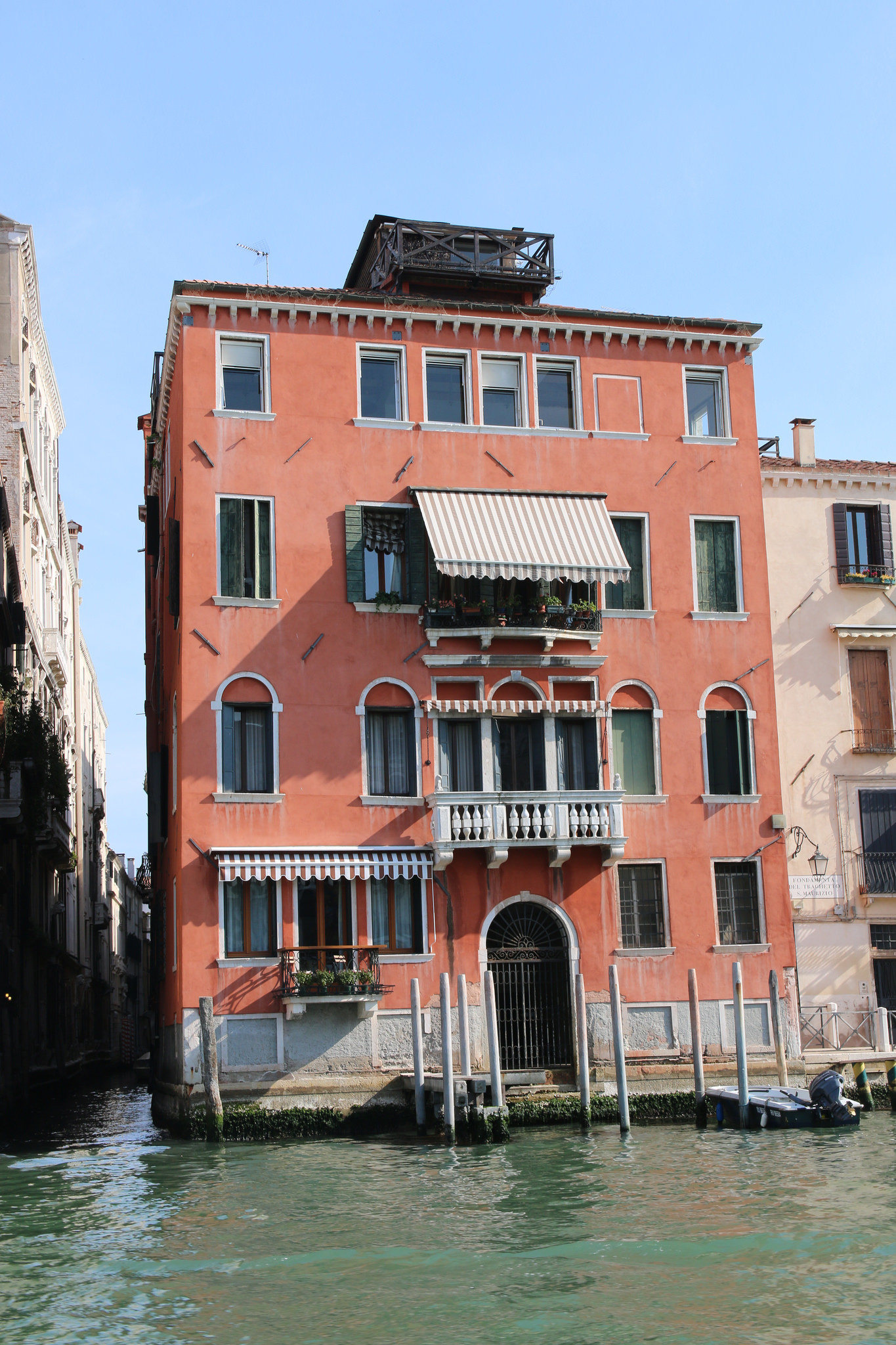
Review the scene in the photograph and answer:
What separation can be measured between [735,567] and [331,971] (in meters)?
10.3

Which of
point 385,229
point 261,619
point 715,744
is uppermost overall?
point 385,229

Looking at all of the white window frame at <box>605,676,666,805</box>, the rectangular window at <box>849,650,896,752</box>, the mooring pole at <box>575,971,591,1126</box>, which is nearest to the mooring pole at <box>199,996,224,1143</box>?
the mooring pole at <box>575,971,591,1126</box>

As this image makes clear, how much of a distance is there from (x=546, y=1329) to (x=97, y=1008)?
170 feet

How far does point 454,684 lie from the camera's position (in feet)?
84.6

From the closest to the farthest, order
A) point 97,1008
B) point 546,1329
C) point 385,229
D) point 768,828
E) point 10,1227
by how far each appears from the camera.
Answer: point 546,1329 → point 10,1227 → point 768,828 → point 385,229 → point 97,1008

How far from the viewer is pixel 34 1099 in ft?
118

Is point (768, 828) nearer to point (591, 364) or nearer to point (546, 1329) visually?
point (591, 364)

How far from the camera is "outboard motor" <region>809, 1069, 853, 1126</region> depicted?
74.6ft

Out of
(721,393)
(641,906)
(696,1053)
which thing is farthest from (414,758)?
(721,393)

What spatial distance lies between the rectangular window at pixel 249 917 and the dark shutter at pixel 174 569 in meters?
4.67

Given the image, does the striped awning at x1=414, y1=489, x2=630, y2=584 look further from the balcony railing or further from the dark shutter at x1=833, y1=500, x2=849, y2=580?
the dark shutter at x1=833, y1=500, x2=849, y2=580

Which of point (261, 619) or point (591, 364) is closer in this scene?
point (261, 619)

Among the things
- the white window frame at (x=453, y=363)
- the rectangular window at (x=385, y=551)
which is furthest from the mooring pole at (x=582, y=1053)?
the white window frame at (x=453, y=363)

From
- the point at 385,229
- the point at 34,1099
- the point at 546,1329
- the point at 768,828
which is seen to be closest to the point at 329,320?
the point at 385,229
